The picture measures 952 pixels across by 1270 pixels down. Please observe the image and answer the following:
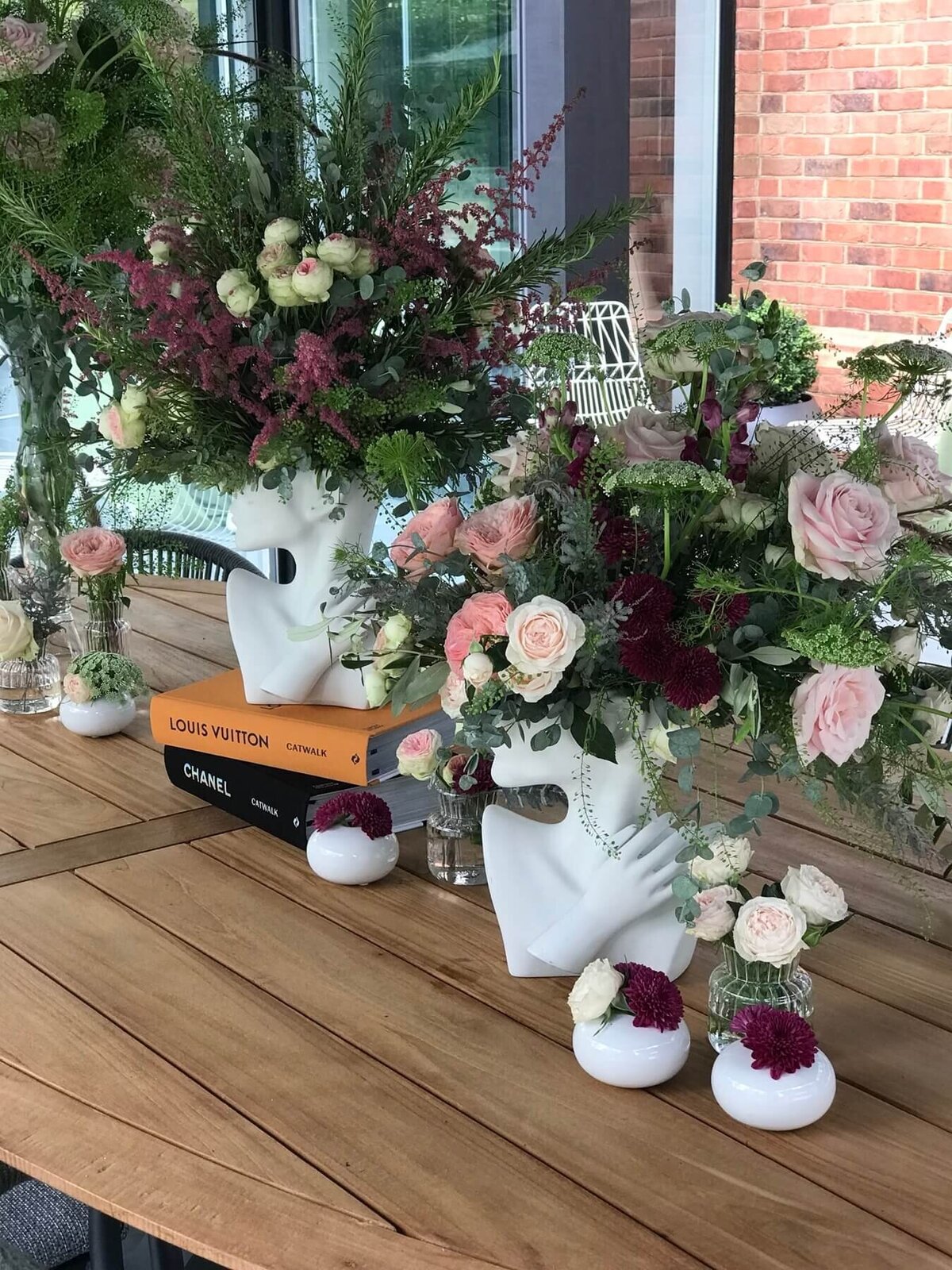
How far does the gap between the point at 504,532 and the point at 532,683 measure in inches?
4.5

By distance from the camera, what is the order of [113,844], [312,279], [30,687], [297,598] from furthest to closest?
[30,687]
[297,598]
[113,844]
[312,279]

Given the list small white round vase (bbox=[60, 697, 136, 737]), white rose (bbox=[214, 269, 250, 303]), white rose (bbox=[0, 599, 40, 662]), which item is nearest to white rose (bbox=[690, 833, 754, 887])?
white rose (bbox=[214, 269, 250, 303])

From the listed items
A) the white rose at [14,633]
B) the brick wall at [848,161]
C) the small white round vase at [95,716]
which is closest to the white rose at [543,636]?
the small white round vase at [95,716]

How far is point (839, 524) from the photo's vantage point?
34.9 inches

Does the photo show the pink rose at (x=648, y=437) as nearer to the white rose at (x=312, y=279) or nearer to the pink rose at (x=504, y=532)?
the pink rose at (x=504, y=532)

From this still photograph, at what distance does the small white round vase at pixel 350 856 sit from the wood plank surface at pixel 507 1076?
0.10 feet

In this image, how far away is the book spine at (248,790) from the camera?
138cm

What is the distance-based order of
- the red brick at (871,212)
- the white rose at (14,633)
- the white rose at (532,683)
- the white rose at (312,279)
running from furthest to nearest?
1. the red brick at (871,212)
2. the white rose at (14,633)
3. the white rose at (312,279)
4. the white rose at (532,683)

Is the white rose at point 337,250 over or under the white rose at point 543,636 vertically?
over

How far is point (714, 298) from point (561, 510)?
15.4 ft

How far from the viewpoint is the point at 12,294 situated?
1.73 metres

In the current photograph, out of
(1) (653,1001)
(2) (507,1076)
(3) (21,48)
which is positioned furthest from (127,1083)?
(3) (21,48)

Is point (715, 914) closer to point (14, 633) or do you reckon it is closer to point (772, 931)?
point (772, 931)

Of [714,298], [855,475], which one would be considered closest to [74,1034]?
[855,475]
